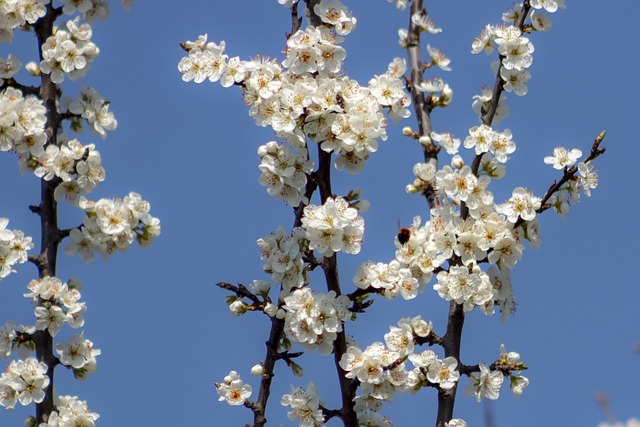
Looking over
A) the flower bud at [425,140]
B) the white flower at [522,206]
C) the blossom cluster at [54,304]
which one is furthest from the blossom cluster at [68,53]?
the white flower at [522,206]

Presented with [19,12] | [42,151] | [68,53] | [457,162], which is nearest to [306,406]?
[457,162]

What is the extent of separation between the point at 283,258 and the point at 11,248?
1668mm

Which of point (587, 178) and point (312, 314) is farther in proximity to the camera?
point (587, 178)

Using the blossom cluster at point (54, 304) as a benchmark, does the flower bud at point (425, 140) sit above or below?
above

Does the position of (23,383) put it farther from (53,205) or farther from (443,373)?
(443,373)

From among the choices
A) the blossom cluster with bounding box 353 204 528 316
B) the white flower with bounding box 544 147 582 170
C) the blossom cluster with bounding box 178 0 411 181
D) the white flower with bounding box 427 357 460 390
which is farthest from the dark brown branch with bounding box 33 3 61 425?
the white flower with bounding box 544 147 582 170

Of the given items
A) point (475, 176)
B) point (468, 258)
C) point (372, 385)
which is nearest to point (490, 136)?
point (475, 176)

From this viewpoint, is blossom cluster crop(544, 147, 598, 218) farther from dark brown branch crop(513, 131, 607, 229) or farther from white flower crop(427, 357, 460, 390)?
white flower crop(427, 357, 460, 390)

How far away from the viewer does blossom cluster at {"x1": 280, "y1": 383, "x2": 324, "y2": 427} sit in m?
6.34

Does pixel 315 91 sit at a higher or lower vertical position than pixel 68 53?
lower

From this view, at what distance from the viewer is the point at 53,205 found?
661cm

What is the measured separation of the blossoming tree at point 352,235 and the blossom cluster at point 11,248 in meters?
1.24

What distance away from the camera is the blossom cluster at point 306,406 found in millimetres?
6336

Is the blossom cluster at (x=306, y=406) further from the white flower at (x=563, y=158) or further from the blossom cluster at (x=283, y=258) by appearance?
the white flower at (x=563, y=158)
